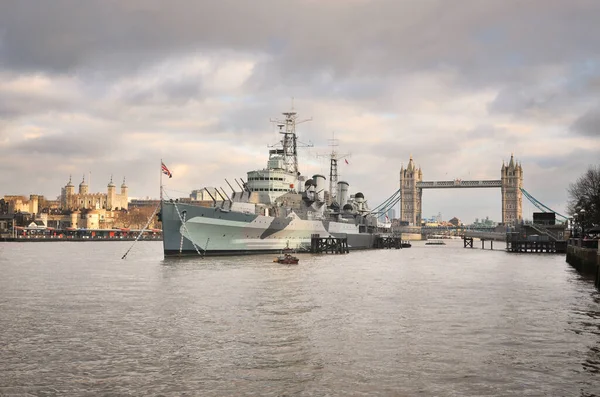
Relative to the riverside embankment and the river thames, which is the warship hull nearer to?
the river thames

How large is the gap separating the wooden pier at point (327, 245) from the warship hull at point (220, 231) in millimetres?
4083

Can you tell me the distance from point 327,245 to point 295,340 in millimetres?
49321

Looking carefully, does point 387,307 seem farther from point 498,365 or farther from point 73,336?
point 73,336

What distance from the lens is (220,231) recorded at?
49.6 metres

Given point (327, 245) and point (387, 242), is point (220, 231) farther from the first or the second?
point (387, 242)

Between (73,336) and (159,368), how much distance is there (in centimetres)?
465

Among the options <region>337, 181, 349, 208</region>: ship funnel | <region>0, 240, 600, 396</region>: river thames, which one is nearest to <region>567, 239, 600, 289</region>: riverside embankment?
<region>0, 240, 600, 396</region>: river thames

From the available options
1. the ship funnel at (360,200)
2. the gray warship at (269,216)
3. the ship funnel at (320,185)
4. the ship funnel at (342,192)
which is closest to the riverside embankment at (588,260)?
the gray warship at (269,216)

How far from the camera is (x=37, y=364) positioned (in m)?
13.7

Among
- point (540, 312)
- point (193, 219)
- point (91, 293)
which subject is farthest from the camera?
point (193, 219)

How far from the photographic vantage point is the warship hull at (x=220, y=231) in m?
46.9

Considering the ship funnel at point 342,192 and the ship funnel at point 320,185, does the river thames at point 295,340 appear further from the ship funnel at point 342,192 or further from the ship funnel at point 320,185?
the ship funnel at point 342,192

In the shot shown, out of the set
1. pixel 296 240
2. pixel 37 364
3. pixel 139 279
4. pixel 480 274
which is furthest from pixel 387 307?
pixel 296 240

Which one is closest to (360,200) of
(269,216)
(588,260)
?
(269,216)
